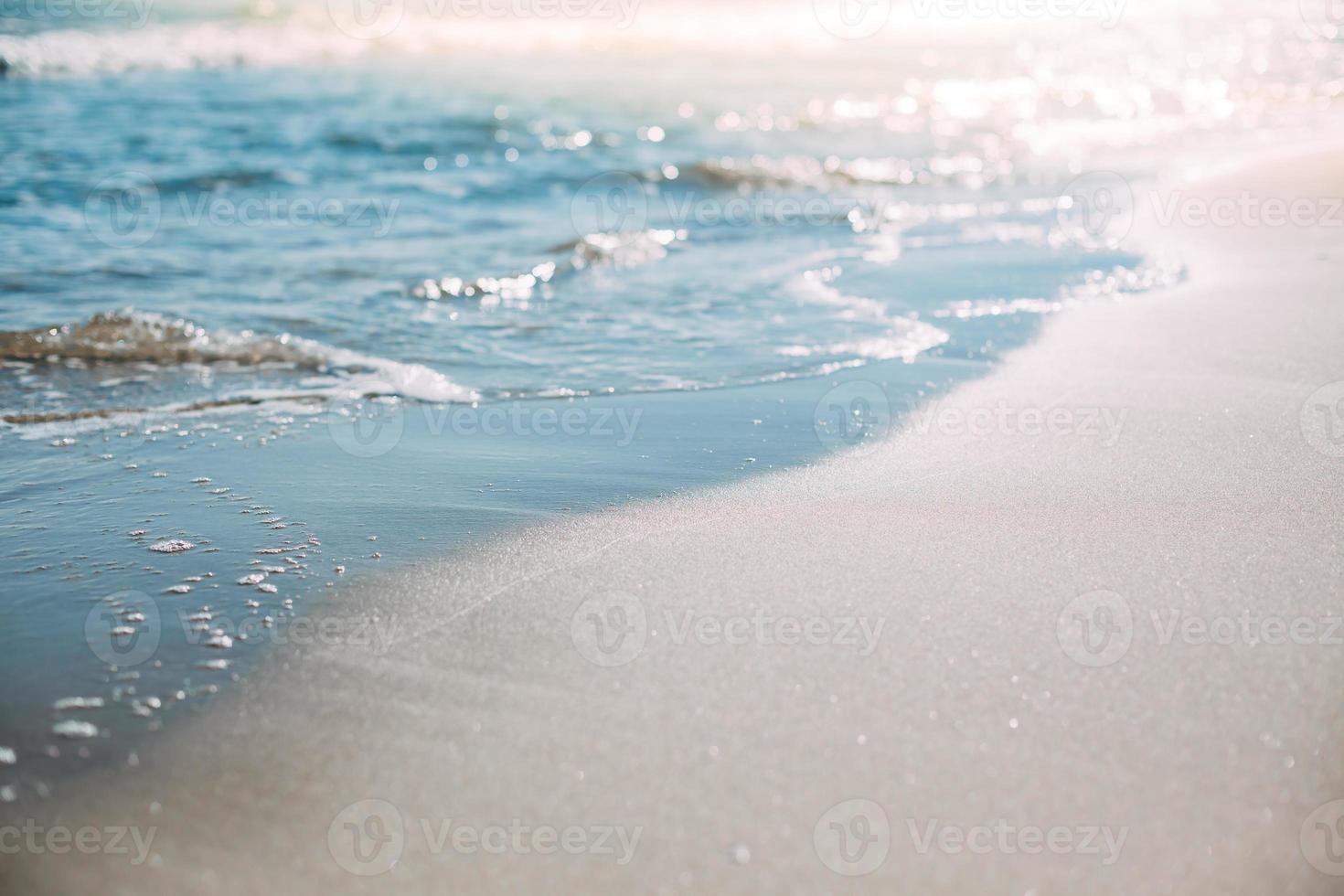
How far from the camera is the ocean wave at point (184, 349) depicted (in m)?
5.24

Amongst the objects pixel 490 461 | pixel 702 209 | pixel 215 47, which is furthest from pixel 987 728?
pixel 215 47

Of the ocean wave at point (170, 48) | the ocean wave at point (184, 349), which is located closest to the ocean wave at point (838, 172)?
the ocean wave at point (184, 349)

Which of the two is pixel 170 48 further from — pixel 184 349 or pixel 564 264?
pixel 184 349

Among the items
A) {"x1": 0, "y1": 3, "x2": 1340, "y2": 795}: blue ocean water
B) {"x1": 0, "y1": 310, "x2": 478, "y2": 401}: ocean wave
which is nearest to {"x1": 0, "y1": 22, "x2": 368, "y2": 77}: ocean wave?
{"x1": 0, "y1": 3, "x2": 1340, "y2": 795}: blue ocean water

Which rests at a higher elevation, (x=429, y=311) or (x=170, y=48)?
(x=170, y=48)

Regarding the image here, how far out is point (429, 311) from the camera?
20.8ft

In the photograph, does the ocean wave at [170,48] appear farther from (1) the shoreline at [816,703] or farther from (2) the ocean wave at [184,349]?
(1) the shoreline at [816,703]

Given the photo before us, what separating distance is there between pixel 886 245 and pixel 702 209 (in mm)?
2334

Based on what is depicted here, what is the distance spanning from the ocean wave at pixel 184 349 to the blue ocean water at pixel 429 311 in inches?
0.9

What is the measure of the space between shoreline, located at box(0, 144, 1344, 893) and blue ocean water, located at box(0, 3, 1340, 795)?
294 millimetres

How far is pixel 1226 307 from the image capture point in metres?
5.61

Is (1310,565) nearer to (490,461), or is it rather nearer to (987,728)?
(987,728)

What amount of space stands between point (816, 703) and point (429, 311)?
14.6 feet

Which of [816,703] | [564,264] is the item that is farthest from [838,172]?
[816,703]
